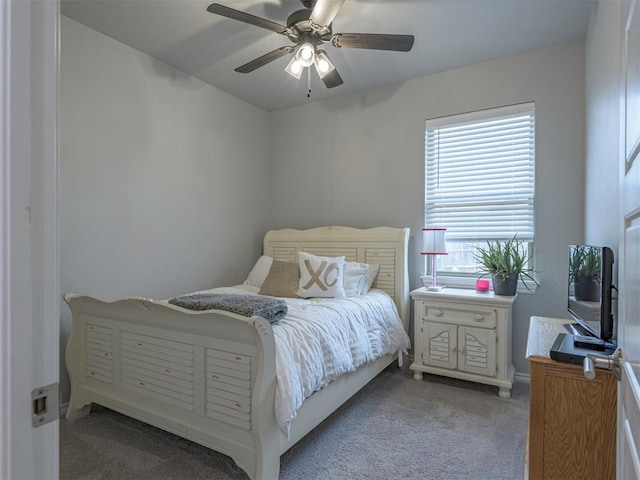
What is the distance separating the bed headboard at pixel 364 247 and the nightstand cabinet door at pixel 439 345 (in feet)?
1.05

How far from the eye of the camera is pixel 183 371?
190 centimetres

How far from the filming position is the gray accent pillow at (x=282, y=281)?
9.93 feet

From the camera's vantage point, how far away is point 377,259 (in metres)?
3.40

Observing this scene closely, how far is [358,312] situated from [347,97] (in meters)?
2.30

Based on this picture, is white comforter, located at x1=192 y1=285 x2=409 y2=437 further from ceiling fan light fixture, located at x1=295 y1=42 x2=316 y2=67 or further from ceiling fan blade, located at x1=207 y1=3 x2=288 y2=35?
ceiling fan blade, located at x1=207 y1=3 x2=288 y2=35

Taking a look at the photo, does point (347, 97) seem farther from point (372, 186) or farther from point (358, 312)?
point (358, 312)

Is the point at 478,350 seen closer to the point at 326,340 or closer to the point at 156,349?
the point at 326,340

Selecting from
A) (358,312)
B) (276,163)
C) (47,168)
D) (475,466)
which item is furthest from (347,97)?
(47,168)

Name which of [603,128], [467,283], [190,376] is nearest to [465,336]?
[467,283]

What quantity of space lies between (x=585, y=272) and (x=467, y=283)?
1595mm

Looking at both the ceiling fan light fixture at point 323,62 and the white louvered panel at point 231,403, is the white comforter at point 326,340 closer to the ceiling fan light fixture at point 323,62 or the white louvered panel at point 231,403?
the white louvered panel at point 231,403

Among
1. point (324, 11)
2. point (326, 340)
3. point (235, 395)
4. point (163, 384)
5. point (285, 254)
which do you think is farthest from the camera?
point (285, 254)

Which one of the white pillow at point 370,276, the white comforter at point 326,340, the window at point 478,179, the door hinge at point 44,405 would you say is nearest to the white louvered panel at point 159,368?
the white comforter at point 326,340

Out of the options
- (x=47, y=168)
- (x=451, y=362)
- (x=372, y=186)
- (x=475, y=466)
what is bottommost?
(x=475, y=466)
